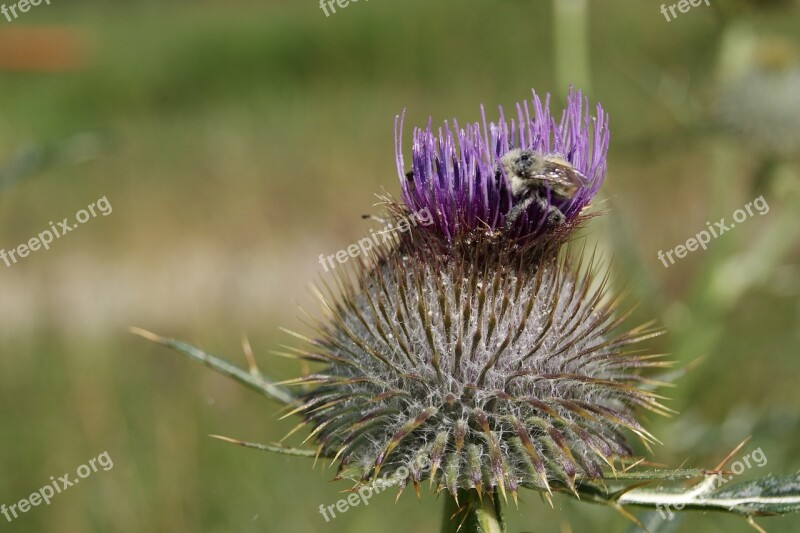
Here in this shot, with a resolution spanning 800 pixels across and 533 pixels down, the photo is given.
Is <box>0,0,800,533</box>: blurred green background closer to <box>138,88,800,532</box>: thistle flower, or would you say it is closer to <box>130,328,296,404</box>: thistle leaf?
<box>138,88,800,532</box>: thistle flower

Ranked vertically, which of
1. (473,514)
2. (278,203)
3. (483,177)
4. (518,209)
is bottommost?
(473,514)

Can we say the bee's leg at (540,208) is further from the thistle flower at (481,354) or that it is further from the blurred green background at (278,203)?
the blurred green background at (278,203)

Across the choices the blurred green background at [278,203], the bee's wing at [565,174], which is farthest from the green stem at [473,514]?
the blurred green background at [278,203]

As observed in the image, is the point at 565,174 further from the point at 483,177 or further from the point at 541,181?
the point at 483,177

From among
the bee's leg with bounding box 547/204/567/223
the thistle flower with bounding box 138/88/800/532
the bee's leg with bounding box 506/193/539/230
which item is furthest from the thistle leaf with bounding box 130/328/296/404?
the bee's leg with bounding box 547/204/567/223

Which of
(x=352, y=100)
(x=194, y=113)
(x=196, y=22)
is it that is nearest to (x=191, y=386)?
(x=352, y=100)

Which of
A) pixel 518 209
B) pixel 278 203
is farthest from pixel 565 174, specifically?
pixel 278 203
